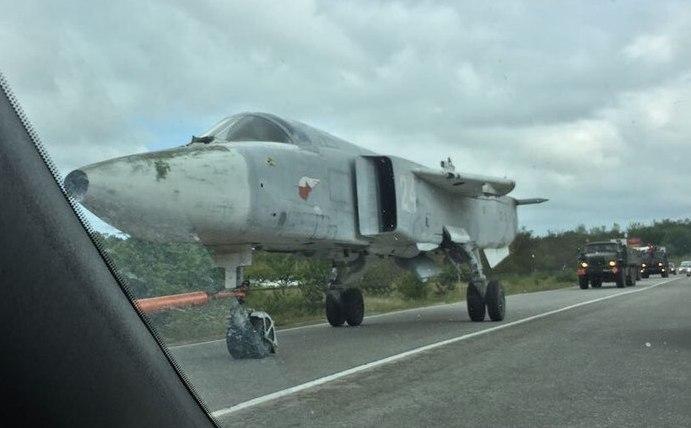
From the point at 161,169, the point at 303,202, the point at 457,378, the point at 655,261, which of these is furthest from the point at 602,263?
the point at 161,169

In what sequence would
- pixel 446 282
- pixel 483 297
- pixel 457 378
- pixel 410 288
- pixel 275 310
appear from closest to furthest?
pixel 457 378 < pixel 275 310 < pixel 483 297 < pixel 410 288 < pixel 446 282

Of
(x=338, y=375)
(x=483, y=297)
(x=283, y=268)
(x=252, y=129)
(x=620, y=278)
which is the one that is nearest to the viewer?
(x=338, y=375)

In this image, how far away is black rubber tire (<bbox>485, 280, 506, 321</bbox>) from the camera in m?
14.8

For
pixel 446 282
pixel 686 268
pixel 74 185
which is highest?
pixel 74 185

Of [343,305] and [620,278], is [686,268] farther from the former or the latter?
[343,305]

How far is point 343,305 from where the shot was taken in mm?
13828

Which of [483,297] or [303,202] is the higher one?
[303,202]

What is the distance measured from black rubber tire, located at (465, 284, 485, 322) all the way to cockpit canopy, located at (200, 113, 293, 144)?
20.4ft

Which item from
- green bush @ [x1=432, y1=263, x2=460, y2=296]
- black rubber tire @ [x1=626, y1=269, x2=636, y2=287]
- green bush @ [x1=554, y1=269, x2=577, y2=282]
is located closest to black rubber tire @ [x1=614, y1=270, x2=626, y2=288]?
black rubber tire @ [x1=626, y1=269, x2=636, y2=287]

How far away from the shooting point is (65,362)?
1.74 m

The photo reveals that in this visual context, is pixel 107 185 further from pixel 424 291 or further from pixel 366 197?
pixel 424 291

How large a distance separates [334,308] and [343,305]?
17 cm

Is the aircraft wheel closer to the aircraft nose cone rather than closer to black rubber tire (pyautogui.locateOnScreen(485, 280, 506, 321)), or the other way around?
black rubber tire (pyautogui.locateOnScreen(485, 280, 506, 321))

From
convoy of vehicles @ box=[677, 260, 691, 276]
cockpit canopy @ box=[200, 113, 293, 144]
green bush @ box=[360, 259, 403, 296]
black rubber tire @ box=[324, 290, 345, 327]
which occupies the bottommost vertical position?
convoy of vehicles @ box=[677, 260, 691, 276]
